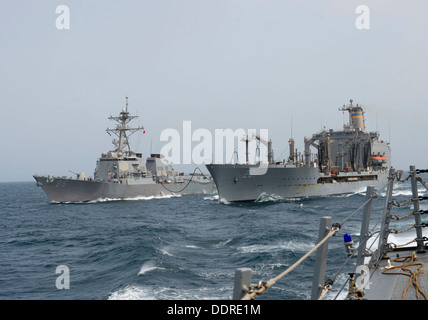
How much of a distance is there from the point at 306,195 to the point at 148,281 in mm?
33566

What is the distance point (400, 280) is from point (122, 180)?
48.7 m

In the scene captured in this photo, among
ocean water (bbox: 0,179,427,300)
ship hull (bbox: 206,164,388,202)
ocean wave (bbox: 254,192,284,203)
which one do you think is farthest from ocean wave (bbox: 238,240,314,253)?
ocean wave (bbox: 254,192,284,203)

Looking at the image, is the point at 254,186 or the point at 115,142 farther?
the point at 115,142

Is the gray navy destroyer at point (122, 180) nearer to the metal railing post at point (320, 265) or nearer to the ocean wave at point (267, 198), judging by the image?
the ocean wave at point (267, 198)

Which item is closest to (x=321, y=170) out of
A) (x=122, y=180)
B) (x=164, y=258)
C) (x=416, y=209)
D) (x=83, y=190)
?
(x=122, y=180)

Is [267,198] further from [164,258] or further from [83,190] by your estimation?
[164,258]

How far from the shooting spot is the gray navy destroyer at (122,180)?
160 feet

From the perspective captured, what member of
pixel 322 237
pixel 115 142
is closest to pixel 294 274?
pixel 322 237

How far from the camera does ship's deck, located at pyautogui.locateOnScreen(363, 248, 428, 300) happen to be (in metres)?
4.22

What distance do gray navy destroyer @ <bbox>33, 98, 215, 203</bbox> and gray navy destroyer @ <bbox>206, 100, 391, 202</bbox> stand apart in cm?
1730

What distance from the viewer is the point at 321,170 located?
53438 mm

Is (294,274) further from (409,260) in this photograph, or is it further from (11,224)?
(11,224)

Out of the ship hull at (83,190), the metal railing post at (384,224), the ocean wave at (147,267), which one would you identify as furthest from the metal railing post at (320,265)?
the ship hull at (83,190)
